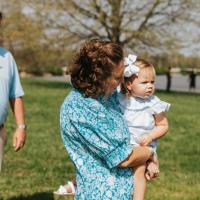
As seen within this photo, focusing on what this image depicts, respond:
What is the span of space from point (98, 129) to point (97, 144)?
88 mm

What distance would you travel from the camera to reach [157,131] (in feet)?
12.5

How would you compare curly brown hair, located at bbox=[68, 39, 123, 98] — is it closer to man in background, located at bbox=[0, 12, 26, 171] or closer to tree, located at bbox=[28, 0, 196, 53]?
man in background, located at bbox=[0, 12, 26, 171]

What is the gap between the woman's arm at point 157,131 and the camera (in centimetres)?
376

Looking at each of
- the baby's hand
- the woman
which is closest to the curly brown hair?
the woman

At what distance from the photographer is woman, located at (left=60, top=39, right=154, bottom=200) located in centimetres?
336

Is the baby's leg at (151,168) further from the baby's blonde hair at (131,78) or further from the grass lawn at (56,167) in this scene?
the grass lawn at (56,167)

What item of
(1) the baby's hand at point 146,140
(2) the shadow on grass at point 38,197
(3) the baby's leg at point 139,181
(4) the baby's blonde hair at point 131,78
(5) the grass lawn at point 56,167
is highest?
(4) the baby's blonde hair at point 131,78

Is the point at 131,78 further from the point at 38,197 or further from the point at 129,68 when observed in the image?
A: the point at 38,197

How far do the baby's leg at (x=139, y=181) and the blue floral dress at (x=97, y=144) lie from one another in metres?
0.05

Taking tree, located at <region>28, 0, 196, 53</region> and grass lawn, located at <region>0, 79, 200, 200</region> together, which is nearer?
grass lawn, located at <region>0, 79, 200, 200</region>

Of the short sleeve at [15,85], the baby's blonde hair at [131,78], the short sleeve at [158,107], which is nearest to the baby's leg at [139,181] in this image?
the short sleeve at [158,107]

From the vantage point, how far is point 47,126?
1345cm

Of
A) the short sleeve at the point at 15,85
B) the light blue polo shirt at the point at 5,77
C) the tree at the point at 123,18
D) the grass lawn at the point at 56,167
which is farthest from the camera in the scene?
the tree at the point at 123,18

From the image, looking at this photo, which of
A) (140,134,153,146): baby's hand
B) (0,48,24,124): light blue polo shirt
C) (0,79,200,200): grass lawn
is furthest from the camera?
(0,79,200,200): grass lawn
